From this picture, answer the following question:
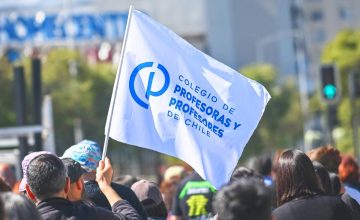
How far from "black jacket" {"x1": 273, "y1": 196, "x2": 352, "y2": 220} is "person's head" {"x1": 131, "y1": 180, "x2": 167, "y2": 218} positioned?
69.4 inches

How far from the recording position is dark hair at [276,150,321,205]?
258 inches

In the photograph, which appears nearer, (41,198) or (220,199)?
(220,199)

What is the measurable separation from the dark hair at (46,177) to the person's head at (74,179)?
0.32 meters

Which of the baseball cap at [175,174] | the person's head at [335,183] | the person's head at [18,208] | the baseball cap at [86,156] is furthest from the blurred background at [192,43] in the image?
the person's head at [18,208]

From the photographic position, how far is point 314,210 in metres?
6.47

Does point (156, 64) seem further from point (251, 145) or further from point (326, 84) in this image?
point (251, 145)

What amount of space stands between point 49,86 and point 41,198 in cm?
4625

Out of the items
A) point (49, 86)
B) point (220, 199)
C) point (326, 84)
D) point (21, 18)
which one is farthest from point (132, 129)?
point (21, 18)

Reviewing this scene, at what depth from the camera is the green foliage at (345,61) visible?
2060 inches

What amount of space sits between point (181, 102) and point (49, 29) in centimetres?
7890

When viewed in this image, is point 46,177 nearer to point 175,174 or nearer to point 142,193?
point 142,193

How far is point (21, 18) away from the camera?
83.8 meters

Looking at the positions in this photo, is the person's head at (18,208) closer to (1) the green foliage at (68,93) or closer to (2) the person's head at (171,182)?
(2) the person's head at (171,182)

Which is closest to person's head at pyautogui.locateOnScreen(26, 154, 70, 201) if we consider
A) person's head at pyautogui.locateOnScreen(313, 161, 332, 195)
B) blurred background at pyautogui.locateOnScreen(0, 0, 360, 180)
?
person's head at pyautogui.locateOnScreen(313, 161, 332, 195)
